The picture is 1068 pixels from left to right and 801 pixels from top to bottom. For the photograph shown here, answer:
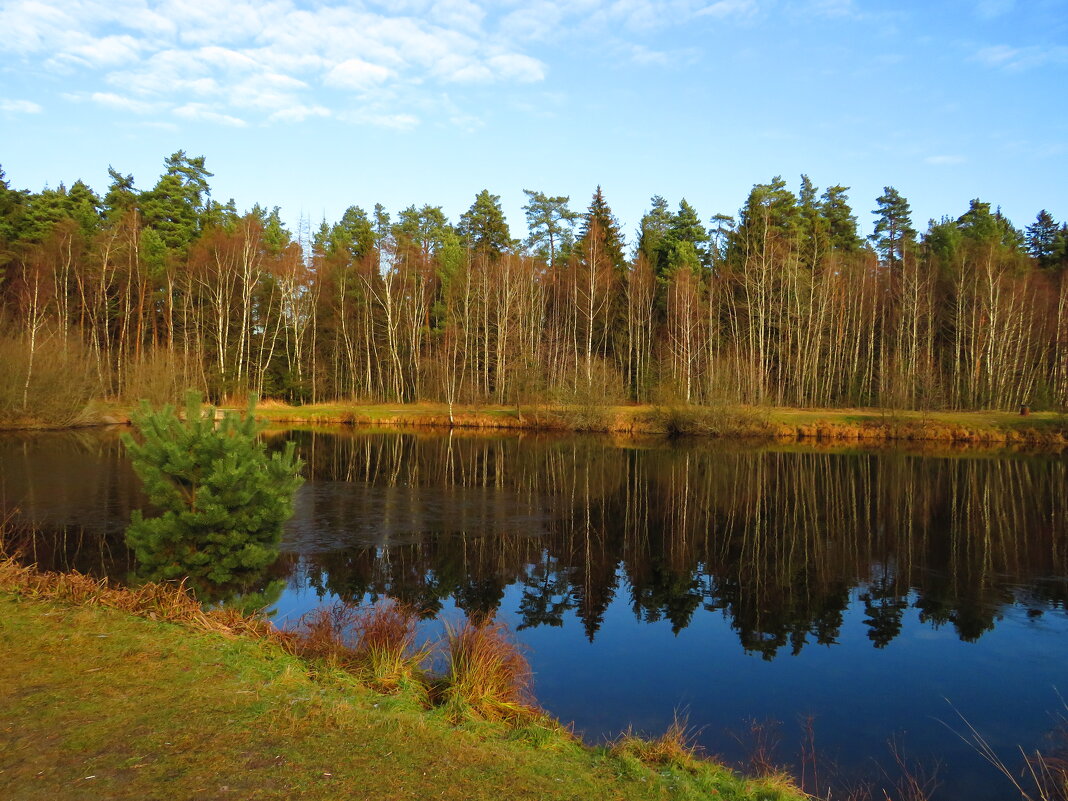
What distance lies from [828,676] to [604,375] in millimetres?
30612

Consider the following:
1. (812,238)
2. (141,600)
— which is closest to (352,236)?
(812,238)

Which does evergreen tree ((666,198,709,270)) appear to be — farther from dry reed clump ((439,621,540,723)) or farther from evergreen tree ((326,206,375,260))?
dry reed clump ((439,621,540,723))

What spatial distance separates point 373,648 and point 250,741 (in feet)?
7.24

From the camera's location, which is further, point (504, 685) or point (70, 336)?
point (70, 336)

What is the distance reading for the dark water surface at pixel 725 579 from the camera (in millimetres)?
7680

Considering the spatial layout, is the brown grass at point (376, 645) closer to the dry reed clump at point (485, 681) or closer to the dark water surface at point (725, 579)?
the dry reed clump at point (485, 681)

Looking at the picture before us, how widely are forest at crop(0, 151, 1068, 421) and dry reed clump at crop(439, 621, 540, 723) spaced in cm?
3153

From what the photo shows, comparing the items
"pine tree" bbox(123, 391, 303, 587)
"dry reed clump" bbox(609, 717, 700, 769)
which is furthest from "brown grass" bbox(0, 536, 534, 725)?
"pine tree" bbox(123, 391, 303, 587)

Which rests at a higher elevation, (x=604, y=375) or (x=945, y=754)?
(x=604, y=375)

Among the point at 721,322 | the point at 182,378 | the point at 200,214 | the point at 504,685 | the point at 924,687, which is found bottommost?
the point at 924,687

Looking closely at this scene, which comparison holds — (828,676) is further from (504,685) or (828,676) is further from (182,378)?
(182,378)

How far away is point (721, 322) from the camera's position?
167ft

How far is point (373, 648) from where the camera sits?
6766mm

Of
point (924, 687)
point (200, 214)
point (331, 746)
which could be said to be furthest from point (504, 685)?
point (200, 214)
